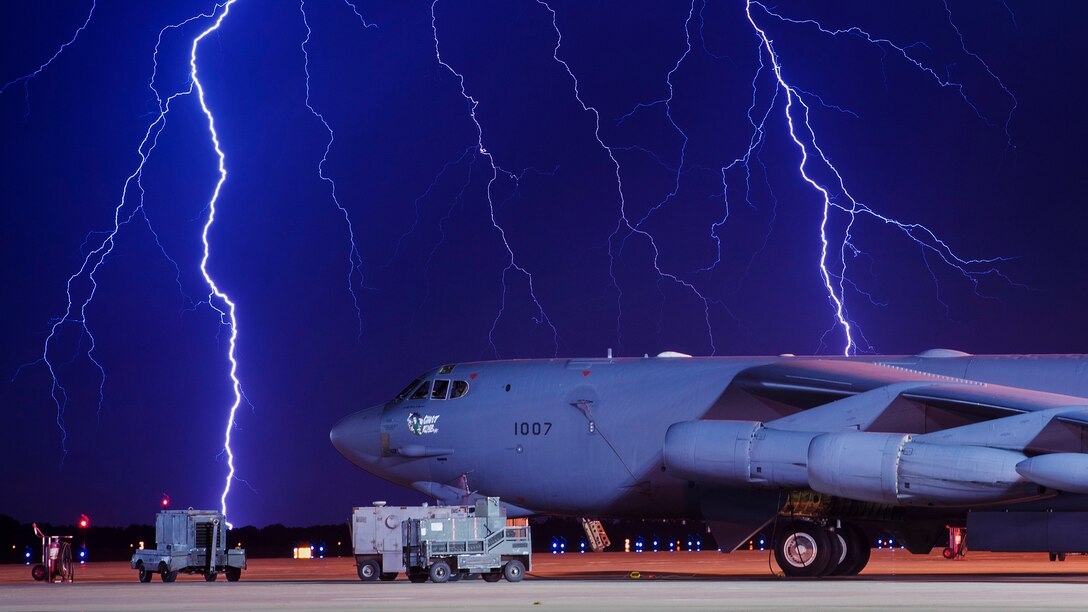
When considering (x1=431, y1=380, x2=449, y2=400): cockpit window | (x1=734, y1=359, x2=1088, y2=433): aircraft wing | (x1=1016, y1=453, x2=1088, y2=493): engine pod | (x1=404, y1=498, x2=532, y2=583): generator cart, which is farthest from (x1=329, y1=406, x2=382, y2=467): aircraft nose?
(x1=1016, y1=453, x2=1088, y2=493): engine pod

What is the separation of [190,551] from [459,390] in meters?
4.94

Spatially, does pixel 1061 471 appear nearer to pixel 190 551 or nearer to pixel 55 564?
pixel 190 551

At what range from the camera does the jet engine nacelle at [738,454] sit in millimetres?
18891

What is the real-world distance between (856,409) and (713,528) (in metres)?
2.87

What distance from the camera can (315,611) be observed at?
12633 millimetres

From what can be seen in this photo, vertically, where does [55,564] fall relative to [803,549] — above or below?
above

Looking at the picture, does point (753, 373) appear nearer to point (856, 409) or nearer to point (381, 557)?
point (856, 409)

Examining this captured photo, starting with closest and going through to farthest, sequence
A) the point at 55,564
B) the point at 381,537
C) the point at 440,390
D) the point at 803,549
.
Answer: the point at 803,549, the point at 381,537, the point at 440,390, the point at 55,564

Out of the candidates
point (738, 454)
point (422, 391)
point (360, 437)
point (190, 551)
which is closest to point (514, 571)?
point (738, 454)

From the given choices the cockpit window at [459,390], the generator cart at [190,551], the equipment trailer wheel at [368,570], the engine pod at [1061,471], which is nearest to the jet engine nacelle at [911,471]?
the engine pod at [1061,471]

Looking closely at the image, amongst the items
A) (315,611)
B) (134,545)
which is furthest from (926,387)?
(134,545)

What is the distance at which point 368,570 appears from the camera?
21094 millimetres

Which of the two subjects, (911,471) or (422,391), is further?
(422,391)

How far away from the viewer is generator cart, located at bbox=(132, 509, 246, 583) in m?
22.2
